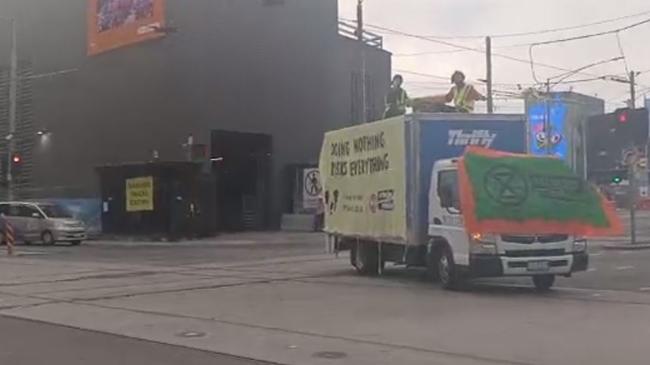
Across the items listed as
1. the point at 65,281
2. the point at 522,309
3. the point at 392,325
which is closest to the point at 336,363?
the point at 392,325

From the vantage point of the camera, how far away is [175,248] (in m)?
35.0

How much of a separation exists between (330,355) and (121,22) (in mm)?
36300

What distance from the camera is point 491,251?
15656 mm

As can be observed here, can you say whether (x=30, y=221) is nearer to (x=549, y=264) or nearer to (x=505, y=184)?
(x=505, y=184)

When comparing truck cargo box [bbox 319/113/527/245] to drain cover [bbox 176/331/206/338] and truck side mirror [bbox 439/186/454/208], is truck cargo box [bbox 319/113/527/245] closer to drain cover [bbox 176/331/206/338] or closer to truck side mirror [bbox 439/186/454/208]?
truck side mirror [bbox 439/186/454/208]

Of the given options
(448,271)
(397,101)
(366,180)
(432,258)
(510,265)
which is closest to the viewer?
(510,265)

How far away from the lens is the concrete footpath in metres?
10.2

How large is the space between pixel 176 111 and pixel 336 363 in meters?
34.4

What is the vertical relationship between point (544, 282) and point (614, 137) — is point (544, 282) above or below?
below

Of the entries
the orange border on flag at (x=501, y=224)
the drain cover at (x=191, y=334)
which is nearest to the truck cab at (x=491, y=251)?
the orange border on flag at (x=501, y=224)

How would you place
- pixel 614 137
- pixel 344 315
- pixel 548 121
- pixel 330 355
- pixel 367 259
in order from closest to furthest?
pixel 330 355 → pixel 344 315 → pixel 367 259 → pixel 614 137 → pixel 548 121

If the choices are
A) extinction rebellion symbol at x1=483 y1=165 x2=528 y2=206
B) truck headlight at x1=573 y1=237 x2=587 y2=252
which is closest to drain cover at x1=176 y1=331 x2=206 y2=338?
extinction rebellion symbol at x1=483 y1=165 x2=528 y2=206

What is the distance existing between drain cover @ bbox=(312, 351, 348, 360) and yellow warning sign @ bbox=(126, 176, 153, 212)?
3291cm

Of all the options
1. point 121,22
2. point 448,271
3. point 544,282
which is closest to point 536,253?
point 544,282
